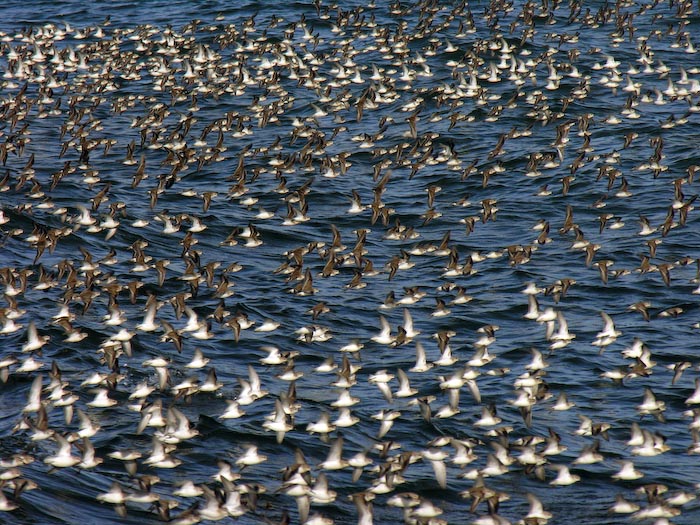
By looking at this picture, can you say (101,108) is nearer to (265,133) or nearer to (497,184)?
(265,133)

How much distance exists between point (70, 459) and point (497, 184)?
19382mm

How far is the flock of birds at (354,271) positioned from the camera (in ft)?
64.5

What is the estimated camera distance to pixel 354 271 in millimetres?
29562

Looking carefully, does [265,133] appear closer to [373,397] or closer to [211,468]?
[373,397]

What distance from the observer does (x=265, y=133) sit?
40.3m

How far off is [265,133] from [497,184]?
29.4 feet

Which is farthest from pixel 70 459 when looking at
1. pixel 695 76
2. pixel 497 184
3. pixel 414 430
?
pixel 695 76

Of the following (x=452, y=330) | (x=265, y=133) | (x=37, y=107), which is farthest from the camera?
(x=37, y=107)

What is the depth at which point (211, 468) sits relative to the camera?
65.5ft

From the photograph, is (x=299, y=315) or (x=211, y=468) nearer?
(x=211, y=468)

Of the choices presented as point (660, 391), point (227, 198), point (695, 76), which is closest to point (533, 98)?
point (695, 76)

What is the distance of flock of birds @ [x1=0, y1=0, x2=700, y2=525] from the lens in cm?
1967

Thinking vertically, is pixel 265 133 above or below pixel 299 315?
above

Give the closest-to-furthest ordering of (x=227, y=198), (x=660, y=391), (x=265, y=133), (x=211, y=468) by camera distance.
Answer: (x=211, y=468) < (x=660, y=391) < (x=227, y=198) < (x=265, y=133)
